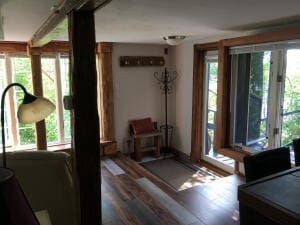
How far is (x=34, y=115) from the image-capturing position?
173 centimetres

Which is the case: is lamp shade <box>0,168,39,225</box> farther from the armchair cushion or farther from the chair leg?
the chair leg

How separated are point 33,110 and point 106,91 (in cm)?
315

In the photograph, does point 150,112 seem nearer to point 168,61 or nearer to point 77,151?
point 168,61

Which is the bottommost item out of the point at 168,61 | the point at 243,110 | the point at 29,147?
the point at 29,147

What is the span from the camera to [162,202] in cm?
309

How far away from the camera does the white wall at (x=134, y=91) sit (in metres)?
5.05

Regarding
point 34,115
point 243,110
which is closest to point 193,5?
point 34,115

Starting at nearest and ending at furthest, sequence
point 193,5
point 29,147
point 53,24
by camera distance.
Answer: point 193,5
point 53,24
point 29,147

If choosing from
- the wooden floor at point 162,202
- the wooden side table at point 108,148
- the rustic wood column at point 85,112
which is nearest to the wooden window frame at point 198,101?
the wooden floor at point 162,202

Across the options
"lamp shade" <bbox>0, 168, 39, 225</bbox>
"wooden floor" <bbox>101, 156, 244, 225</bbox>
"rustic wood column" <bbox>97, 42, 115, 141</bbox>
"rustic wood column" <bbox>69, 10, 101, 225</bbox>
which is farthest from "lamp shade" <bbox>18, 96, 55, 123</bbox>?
"rustic wood column" <bbox>97, 42, 115, 141</bbox>

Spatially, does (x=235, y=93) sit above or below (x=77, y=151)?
above

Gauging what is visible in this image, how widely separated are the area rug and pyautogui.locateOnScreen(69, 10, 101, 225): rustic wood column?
226 centimetres

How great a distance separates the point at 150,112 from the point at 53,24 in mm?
3219

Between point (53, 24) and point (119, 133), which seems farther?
point (119, 133)
